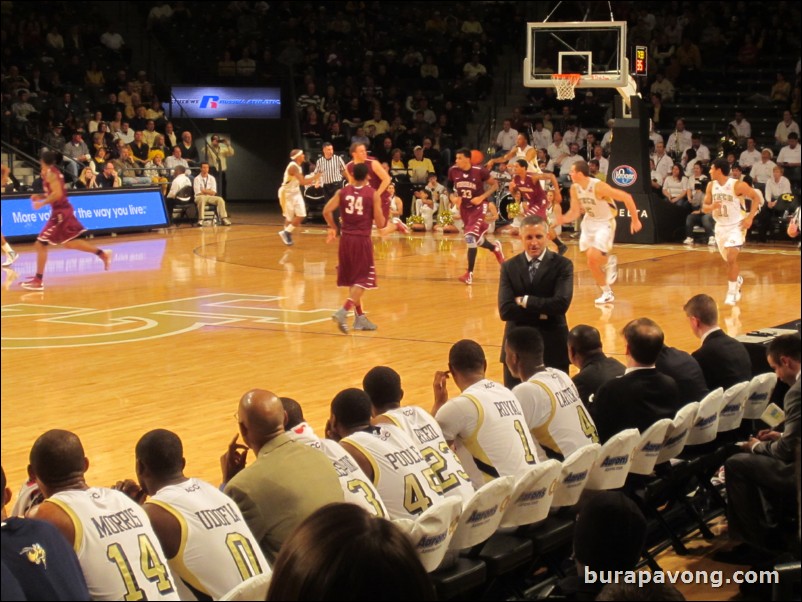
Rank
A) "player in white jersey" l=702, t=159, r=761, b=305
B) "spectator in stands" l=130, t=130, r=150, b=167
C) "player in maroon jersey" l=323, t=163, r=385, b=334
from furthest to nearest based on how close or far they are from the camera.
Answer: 1. "spectator in stands" l=130, t=130, r=150, b=167
2. "player in white jersey" l=702, t=159, r=761, b=305
3. "player in maroon jersey" l=323, t=163, r=385, b=334

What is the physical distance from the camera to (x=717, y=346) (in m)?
6.79

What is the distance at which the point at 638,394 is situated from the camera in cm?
578

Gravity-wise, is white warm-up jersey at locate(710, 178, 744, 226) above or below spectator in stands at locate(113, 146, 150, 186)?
below

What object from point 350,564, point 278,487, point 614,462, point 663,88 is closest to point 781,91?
point 663,88

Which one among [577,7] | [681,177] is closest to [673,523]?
[577,7]

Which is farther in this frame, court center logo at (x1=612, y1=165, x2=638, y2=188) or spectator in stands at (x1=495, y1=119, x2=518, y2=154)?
spectator in stands at (x1=495, y1=119, x2=518, y2=154)

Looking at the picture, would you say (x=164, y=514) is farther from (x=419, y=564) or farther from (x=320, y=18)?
(x=320, y=18)

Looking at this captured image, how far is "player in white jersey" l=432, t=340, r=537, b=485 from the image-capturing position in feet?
17.0

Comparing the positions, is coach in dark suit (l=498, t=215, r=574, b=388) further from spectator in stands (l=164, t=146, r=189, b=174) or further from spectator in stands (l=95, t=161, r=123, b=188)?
spectator in stands (l=164, t=146, r=189, b=174)

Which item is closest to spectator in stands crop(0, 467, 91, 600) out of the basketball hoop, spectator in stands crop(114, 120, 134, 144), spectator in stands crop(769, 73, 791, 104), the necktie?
the necktie

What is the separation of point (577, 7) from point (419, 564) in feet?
59.2

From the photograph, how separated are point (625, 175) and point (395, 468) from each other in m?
16.7

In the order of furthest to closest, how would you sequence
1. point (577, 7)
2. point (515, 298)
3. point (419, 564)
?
point (577, 7) → point (515, 298) → point (419, 564)

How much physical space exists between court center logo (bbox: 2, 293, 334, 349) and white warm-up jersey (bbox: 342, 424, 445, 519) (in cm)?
700
